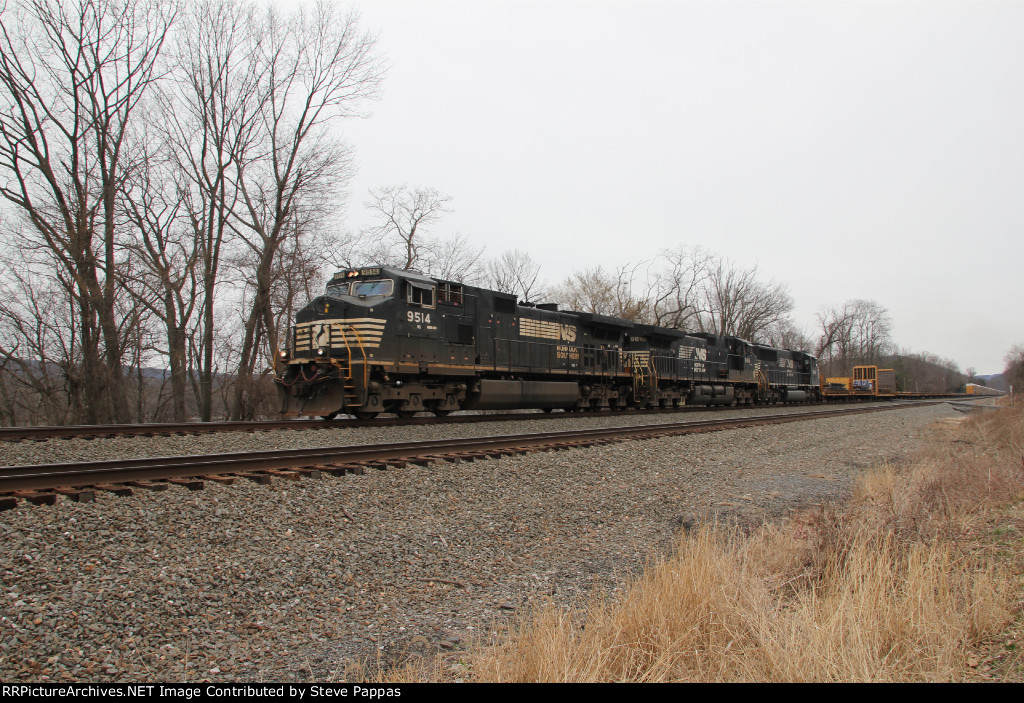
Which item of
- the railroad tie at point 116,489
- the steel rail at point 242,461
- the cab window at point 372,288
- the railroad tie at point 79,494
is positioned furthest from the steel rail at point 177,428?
the railroad tie at point 79,494

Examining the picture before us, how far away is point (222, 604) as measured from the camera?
3.78m

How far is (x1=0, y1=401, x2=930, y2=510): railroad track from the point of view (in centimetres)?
507

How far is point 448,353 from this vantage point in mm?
15188

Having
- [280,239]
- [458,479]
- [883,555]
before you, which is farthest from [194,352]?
[883,555]

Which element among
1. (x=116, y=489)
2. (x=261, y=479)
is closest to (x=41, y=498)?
(x=116, y=489)

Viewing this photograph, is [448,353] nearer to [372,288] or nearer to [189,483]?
[372,288]

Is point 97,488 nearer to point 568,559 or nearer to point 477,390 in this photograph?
point 568,559

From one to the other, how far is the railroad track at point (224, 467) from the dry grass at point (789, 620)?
3.32 meters

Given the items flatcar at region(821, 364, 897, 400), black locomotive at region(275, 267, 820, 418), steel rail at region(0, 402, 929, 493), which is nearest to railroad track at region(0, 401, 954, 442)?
black locomotive at region(275, 267, 820, 418)

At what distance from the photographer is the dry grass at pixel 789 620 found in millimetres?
2973

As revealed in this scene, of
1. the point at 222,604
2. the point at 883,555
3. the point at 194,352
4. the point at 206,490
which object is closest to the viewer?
the point at 222,604

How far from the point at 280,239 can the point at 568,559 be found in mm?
21714

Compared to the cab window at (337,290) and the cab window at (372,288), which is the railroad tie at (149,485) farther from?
the cab window at (337,290)

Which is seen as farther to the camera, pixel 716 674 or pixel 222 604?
pixel 222 604
